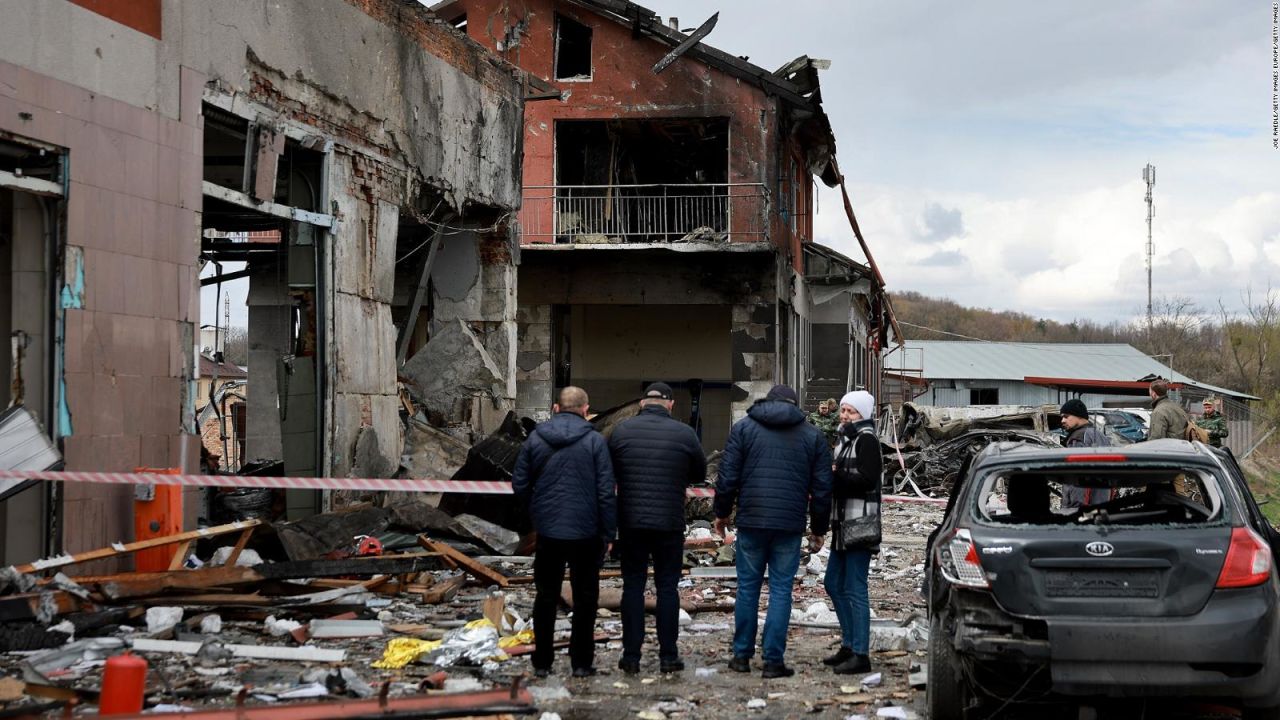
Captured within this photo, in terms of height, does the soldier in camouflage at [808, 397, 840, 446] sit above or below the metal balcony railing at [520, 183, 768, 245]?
below

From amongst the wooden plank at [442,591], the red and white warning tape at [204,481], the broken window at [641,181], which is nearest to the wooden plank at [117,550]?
the red and white warning tape at [204,481]

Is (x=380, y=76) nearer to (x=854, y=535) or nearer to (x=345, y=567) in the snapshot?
(x=345, y=567)

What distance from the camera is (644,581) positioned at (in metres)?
7.62

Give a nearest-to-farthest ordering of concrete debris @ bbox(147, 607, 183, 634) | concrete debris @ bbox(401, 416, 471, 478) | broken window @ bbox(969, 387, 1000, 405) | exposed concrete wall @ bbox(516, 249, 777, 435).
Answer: concrete debris @ bbox(147, 607, 183, 634) < concrete debris @ bbox(401, 416, 471, 478) < exposed concrete wall @ bbox(516, 249, 777, 435) < broken window @ bbox(969, 387, 1000, 405)

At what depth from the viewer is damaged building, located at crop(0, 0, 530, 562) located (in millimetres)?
9594

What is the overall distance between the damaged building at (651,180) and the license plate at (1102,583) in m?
19.0

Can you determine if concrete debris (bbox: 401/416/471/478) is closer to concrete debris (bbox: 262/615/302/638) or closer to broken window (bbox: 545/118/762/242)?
concrete debris (bbox: 262/615/302/638)

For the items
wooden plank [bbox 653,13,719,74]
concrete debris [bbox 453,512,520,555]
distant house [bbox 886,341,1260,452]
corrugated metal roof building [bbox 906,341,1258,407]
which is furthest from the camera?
corrugated metal roof building [bbox 906,341,1258,407]

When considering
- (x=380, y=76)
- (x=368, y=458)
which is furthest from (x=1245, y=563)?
(x=380, y=76)

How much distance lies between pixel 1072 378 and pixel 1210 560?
57.2 metres

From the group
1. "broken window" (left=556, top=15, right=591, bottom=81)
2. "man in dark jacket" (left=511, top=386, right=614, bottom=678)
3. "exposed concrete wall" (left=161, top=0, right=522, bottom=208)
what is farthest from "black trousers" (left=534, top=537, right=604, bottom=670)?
"broken window" (left=556, top=15, right=591, bottom=81)

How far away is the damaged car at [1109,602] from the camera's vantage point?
18.4 ft

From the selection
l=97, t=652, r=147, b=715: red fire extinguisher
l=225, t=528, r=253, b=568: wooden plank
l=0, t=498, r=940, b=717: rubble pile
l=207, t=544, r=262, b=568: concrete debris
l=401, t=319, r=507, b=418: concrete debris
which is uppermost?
l=401, t=319, r=507, b=418: concrete debris

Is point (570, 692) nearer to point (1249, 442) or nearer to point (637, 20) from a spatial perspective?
point (637, 20)
